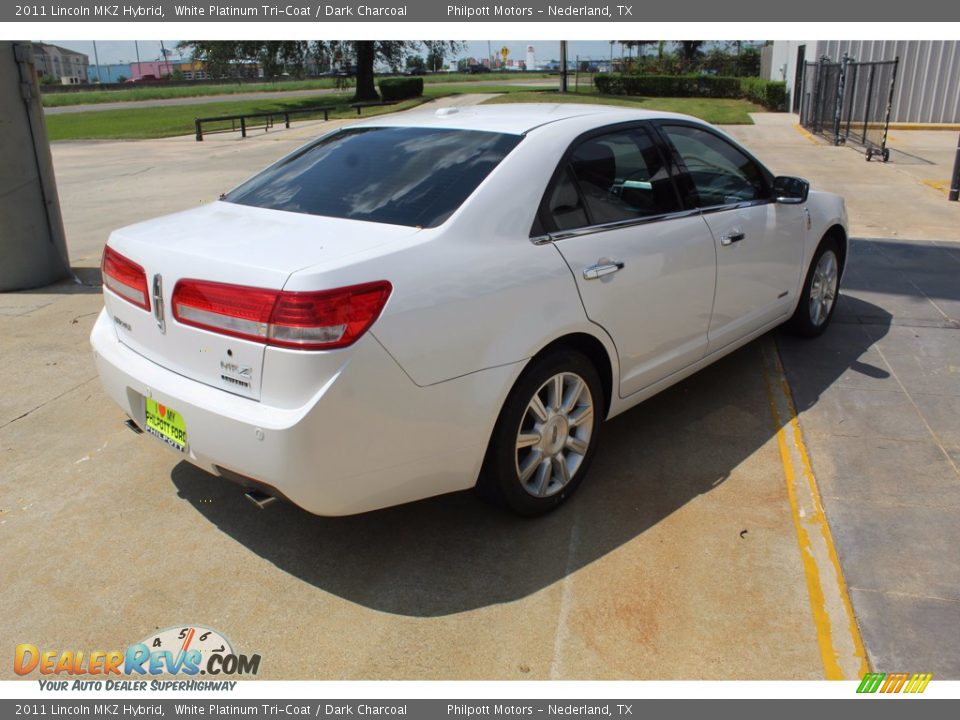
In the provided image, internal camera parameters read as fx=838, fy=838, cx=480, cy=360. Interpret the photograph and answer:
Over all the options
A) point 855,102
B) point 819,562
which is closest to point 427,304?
point 819,562

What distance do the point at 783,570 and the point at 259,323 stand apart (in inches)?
87.3

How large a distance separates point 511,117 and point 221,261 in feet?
5.58

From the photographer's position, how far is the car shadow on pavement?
3260 millimetres

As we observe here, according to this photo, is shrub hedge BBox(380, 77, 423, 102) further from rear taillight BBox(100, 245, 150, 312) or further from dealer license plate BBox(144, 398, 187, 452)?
dealer license plate BBox(144, 398, 187, 452)

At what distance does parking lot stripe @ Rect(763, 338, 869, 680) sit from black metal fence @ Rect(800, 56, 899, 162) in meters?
13.5

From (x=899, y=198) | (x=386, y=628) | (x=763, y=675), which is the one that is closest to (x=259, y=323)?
(x=386, y=628)

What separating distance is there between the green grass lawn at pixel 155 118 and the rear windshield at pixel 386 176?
79.8 feet

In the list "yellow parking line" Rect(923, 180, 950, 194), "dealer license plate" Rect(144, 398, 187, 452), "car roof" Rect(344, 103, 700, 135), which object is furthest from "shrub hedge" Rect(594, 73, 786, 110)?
"dealer license plate" Rect(144, 398, 187, 452)

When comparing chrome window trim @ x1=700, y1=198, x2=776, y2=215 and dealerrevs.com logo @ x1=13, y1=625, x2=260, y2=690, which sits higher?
chrome window trim @ x1=700, y1=198, x2=776, y2=215

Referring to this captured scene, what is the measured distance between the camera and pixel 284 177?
3945mm

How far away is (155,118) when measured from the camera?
33688 millimetres

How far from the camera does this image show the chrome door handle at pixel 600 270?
3521 mm

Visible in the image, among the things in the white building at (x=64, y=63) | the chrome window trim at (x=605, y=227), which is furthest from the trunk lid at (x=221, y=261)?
the white building at (x=64, y=63)

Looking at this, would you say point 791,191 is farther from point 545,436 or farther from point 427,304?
point 427,304
